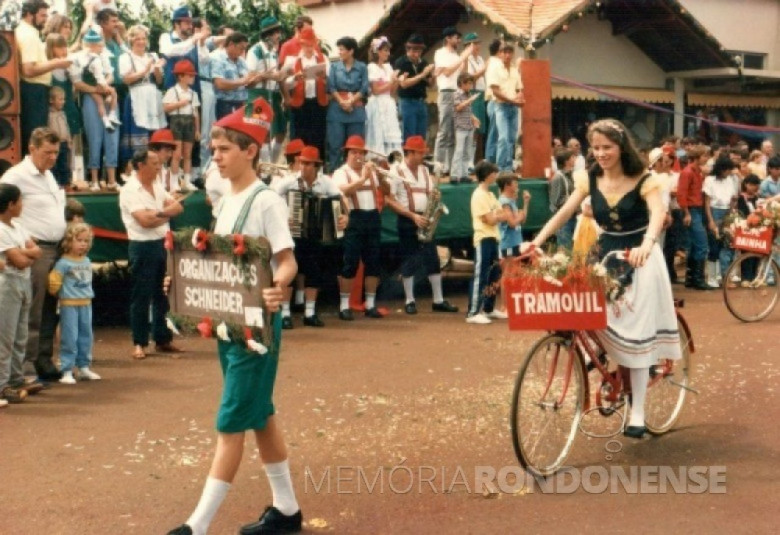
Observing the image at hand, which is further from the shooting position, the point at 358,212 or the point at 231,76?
the point at 231,76

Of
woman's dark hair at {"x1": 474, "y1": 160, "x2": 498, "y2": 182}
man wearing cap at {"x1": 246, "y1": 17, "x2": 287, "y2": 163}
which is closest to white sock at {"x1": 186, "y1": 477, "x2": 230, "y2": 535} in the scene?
woman's dark hair at {"x1": 474, "y1": 160, "x2": 498, "y2": 182}

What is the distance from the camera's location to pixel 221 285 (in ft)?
19.2

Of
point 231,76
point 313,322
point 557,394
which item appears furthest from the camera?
point 231,76

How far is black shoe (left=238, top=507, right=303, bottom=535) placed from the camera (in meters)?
6.04

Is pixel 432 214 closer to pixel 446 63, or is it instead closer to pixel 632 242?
pixel 446 63

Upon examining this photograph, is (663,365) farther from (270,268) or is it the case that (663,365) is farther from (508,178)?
(508,178)

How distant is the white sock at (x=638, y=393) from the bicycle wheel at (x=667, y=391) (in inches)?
13.7

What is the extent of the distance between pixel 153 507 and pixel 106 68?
8.35 meters

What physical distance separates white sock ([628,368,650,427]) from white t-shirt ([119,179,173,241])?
5.35 m

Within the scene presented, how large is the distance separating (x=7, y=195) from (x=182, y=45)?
19.1 feet

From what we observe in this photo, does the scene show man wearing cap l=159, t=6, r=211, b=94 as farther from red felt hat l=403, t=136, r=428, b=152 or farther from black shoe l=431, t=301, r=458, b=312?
black shoe l=431, t=301, r=458, b=312

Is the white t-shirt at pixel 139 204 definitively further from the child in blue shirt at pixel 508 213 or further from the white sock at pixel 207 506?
the white sock at pixel 207 506

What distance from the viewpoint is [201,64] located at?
1488cm

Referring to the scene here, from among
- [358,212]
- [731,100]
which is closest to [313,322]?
[358,212]
